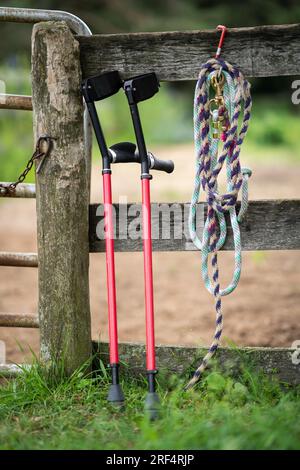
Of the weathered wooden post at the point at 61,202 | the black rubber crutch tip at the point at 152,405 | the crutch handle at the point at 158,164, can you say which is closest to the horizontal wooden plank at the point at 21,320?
the weathered wooden post at the point at 61,202

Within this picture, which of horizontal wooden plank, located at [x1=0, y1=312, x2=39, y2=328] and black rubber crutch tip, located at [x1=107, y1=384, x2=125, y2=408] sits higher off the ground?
horizontal wooden plank, located at [x1=0, y1=312, x2=39, y2=328]

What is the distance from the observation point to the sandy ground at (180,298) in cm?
466

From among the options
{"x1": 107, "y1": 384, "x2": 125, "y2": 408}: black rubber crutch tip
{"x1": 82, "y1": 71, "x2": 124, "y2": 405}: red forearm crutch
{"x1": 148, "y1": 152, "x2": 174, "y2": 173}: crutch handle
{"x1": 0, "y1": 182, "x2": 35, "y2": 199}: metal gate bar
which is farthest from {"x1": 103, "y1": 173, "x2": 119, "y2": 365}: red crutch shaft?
{"x1": 0, "y1": 182, "x2": 35, "y2": 199}: metal gate bar

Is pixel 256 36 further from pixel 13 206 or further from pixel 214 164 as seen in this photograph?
pixel 13 206

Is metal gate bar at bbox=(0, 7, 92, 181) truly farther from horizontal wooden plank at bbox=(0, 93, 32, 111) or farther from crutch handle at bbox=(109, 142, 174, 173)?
horizontal wooden plank at bbox=(0, 93, 32, 111)

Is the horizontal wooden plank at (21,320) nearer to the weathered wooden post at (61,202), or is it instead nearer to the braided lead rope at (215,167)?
the weathered wooden post at (61,202)

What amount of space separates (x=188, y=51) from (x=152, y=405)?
1.58 metres

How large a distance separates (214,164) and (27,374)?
1.34 m

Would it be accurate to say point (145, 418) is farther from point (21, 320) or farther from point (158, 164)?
point (158, 164)

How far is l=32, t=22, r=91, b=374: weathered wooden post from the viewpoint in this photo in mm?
3146

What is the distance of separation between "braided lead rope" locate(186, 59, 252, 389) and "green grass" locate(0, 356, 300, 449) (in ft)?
0.71

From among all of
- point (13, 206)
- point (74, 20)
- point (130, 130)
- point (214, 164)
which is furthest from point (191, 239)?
point (130, 130)

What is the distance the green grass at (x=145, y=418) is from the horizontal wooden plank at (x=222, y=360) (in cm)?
5
